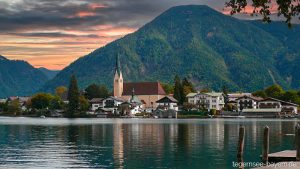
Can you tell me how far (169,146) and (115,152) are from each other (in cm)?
871

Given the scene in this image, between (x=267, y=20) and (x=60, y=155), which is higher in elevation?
(x=267, y=20)

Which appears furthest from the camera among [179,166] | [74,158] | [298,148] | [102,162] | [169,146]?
[169,146]

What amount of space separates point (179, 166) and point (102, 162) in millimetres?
6603

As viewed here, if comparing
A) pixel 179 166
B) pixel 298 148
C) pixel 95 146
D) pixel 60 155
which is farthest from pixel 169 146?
pixel 298 148

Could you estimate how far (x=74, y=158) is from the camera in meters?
46.1

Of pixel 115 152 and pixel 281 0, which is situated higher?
pixel 281 0

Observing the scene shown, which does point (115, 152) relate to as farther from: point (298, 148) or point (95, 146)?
point (298, 148)

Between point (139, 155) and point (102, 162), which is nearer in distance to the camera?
point (102, 162)

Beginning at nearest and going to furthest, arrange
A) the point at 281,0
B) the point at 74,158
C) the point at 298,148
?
1. the point at 281,0
2. the point at 298,148
3. the point at 74,158

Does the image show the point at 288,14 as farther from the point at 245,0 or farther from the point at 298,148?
the point at 298,148

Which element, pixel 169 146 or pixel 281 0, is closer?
pixel 281 0

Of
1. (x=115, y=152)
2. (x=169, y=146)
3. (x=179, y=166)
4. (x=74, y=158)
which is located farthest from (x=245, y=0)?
(x=169, y=146)

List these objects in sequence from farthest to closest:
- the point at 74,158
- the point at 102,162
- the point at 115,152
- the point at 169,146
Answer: the point at 169,146 → the point at 115,152 → the point at 74,158 → the point at 102,162

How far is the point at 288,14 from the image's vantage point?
71.7 ft
